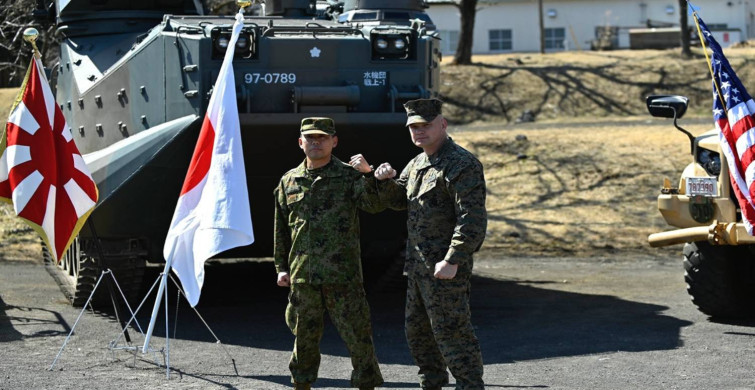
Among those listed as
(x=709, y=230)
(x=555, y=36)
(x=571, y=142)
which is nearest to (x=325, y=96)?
(x=709, y=230)

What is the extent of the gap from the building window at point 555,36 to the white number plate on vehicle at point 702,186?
37968 millimetres

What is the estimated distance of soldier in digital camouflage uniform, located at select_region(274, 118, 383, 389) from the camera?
275 inches

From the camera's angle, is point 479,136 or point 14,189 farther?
point 479,136

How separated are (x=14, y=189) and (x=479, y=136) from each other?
45.9ft

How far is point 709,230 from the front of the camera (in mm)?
9273

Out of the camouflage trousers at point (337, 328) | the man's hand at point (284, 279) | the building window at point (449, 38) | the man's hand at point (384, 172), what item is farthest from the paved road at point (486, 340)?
the building window at point (449, 38)

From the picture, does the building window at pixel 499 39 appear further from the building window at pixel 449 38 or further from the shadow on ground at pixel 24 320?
the shadow on ground at pixel 24 320

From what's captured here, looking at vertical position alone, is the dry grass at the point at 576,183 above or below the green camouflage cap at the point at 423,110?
below

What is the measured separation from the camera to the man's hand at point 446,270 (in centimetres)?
644

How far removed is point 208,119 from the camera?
7852 mm

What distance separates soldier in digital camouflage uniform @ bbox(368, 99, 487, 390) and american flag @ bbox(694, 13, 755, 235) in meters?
2.52

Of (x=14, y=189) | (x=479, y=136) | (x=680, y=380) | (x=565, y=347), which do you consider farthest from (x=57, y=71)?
(x=479, y=136)

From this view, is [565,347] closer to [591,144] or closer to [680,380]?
[680,380]

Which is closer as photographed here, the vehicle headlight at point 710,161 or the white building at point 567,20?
the vehicle headlight at point 710,161
